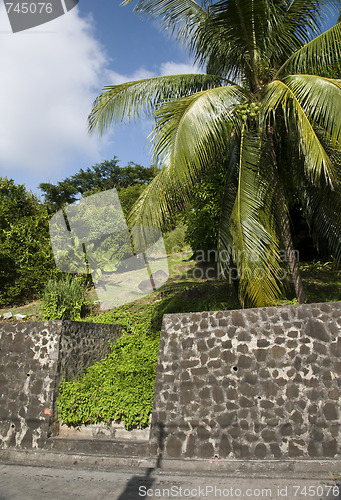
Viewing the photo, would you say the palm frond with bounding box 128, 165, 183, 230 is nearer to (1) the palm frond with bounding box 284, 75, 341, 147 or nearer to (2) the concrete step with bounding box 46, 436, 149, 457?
(1) the palm frond with bounding box 284, 75, 341, 147

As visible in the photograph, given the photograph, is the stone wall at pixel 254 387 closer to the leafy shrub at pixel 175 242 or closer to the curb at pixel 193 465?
the curb at pixel 193 465

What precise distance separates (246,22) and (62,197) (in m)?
19.8

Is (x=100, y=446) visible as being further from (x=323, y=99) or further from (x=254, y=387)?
(x=323, y=99)

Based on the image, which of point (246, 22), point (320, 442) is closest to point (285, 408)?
point (320, 442)

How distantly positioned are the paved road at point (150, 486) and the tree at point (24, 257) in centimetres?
720

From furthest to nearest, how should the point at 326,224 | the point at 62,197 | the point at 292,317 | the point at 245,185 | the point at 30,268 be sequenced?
the point at 62,197
the point at 30,268
the point at 326,224
the point at 245,185
the point at 292,317

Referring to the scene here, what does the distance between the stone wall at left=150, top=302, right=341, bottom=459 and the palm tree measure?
717 millimetres

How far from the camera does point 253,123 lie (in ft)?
22.8

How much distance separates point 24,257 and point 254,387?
9.03 meters

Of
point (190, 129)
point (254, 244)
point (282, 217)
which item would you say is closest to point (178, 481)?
point (254, 244)

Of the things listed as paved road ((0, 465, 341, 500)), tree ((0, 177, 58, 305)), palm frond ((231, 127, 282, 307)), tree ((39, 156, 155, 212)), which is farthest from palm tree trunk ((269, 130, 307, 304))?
tree ((39, 156, 155, 212))

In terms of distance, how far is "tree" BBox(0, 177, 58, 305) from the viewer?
11547mm

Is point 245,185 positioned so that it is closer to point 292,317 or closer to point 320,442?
point 292,317

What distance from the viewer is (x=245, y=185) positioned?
6.36 metres
